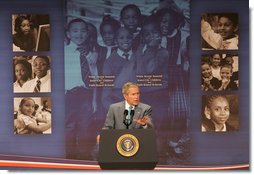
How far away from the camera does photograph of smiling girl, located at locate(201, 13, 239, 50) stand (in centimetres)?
565

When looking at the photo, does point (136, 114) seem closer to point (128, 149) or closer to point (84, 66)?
point (128, 149)

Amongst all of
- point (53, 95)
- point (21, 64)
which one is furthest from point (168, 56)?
point (21, 64)

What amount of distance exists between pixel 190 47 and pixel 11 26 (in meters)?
2.61

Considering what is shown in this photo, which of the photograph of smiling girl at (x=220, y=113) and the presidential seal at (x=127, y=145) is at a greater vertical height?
the photograph of smiling girl at (x=220, y=113)

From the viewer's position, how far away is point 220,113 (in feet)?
18.7

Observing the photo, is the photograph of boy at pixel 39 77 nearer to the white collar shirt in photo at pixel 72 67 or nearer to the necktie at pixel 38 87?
the necktie at pixel 38 87

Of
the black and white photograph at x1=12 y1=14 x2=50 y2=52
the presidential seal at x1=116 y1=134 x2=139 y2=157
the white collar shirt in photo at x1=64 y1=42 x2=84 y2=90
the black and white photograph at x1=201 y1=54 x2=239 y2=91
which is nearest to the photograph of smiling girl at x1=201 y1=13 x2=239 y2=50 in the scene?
the black and white photograph at x1=201 y1=54 x2=239 y2=91

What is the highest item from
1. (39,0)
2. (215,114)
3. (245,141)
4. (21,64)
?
(39,0)

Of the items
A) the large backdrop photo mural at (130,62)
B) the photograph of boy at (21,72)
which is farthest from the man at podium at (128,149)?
the photograph of boy at (21,72)

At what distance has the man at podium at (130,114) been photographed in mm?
4910

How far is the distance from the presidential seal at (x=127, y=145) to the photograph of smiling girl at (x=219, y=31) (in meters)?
1.98

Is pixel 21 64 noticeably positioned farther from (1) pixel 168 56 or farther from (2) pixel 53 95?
(1) pixel 168 56

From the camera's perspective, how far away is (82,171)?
5793 millimetres

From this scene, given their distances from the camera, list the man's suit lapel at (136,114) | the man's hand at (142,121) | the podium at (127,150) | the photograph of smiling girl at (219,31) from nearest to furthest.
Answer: the podium at (127,150)
the man's hand at (142,121)
the man's suit lapel at (136,114)
the photograph of smiling girl at (219,31)
